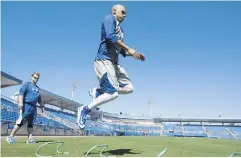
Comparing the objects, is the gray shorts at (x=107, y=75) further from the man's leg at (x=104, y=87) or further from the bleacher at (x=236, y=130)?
the bleacher at (x=236, y=130)

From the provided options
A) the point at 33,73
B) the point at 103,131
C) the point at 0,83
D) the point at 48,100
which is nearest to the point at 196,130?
the point at 103,131

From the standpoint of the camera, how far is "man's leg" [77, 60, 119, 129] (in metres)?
4.21

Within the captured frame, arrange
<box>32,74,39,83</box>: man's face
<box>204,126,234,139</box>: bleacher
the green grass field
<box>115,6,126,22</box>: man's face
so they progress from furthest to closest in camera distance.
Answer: <box>204,126,234,139</box>: bleacher, <box>32,74,39,83</box>: man's face, <box>115,6,126,22</box>: man's face, the green grass field

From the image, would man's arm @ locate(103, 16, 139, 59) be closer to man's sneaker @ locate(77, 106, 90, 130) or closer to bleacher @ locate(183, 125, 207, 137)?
man's sneaker @ locate(77, 106, 90, 130)

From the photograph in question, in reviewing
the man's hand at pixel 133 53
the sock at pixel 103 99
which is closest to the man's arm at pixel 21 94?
the sock at pixel 103 99

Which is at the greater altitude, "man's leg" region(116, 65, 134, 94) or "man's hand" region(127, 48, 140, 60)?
"man's hand" region(127, 48, 140, 60)

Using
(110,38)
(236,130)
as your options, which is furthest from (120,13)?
(236,130)

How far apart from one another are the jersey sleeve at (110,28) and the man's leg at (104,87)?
1.31ft

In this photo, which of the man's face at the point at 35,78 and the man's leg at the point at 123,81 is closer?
the man's leg at the point at 123,81

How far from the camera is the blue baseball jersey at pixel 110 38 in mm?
4172

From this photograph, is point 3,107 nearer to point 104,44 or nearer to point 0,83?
point 0,83

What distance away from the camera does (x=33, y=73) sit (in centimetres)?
721

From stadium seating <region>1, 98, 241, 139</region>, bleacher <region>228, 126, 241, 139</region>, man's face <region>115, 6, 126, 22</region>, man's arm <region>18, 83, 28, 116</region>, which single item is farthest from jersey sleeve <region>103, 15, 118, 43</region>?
bleacher <region>228, 126, 241, 139</region>

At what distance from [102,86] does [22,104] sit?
330 centimetres
